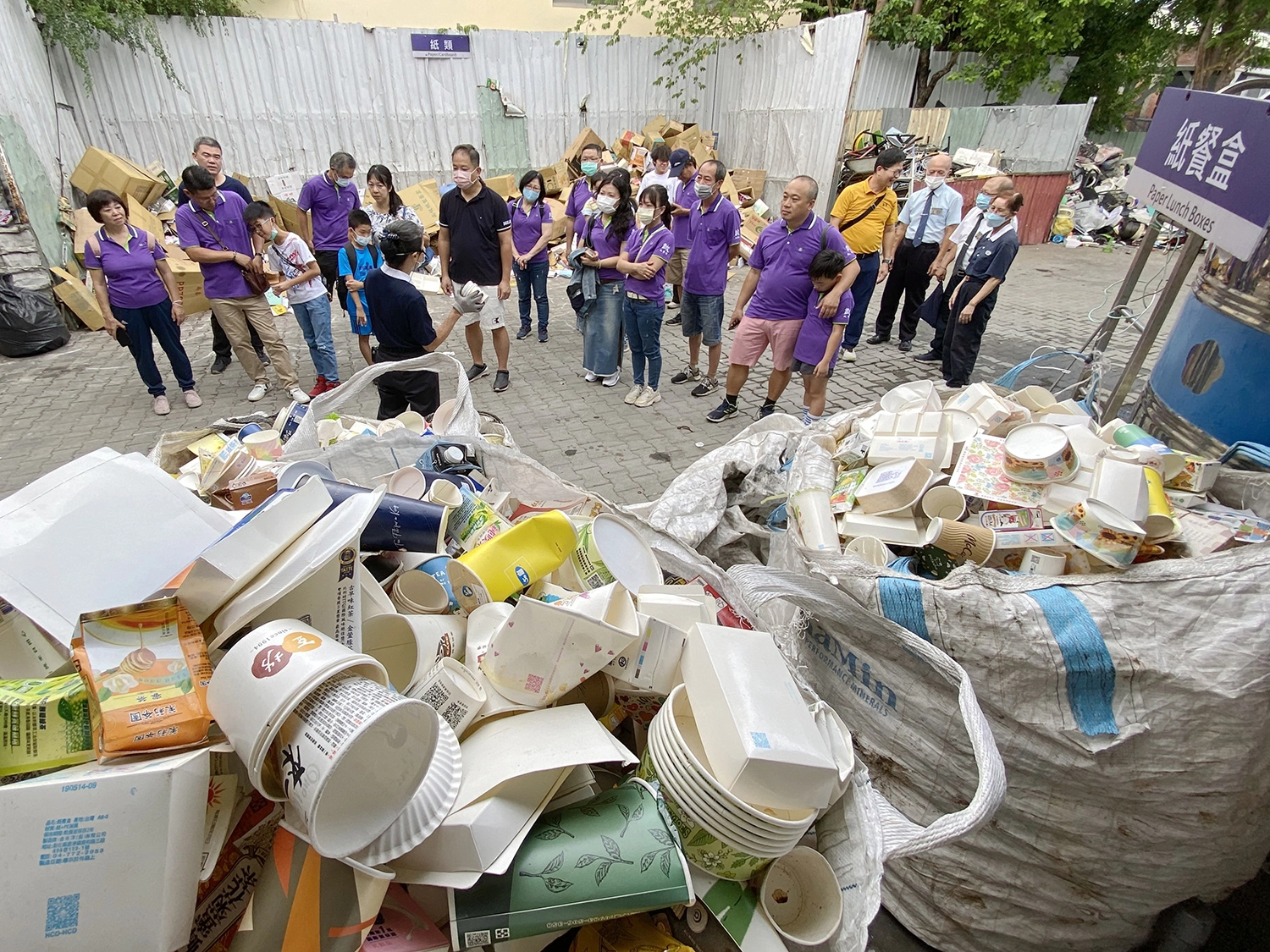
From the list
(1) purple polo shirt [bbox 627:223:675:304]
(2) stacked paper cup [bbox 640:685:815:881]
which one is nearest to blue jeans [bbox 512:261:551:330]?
(1) purple polo shirt [bbox 627:223:675:304]

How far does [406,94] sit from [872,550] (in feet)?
36.3

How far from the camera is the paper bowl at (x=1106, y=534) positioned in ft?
5.51

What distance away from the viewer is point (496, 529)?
6.27 ft

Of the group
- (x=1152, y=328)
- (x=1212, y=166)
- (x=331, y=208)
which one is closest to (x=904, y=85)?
(x=331, y=208)

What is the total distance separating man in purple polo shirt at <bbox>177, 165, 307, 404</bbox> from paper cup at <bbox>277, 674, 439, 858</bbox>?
161 inches

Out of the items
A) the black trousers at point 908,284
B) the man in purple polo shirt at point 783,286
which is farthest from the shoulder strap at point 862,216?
the man in purple polo shirt at point 783,286

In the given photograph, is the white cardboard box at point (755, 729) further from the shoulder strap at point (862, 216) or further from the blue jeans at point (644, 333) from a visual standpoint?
the shoulder strap at point (862, 216)

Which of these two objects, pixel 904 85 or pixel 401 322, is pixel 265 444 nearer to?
pixel 401 322

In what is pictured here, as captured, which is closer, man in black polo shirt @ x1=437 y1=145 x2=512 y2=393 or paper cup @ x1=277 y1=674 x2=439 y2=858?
paper cup @ x1=277 y1=674 x2=439 y2=858

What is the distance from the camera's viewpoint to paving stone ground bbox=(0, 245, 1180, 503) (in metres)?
4.47

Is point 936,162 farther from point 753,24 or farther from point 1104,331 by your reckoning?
point 753,24

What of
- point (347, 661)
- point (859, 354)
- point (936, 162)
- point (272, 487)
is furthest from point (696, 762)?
point (936, 162)

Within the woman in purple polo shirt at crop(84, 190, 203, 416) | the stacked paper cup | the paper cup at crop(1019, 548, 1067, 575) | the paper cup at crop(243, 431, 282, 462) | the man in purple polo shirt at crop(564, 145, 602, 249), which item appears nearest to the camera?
the stacked paper cup

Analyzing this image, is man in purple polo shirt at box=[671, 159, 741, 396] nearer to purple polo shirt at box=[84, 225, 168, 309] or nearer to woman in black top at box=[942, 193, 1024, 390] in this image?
woman in black top at box=[942, 193, 1024, 390]
